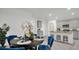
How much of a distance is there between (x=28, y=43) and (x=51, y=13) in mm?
838

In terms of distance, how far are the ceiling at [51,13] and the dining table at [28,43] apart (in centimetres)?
A: 54

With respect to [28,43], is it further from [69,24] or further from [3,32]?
[69,24]

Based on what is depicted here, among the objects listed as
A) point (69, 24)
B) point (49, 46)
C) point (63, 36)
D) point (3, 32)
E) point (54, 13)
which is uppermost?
point (54, 13)

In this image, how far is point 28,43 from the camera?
296 centimetres

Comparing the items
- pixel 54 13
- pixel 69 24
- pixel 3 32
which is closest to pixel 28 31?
pixel 3 32

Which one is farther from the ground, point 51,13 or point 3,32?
point 51,13

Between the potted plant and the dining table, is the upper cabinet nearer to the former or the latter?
the dining table

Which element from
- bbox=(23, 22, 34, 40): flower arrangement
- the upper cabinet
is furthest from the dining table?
the upper cabinet

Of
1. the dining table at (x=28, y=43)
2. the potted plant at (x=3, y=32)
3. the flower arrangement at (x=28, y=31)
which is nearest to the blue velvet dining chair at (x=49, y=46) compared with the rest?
the dining table at (x=28, y=43)
